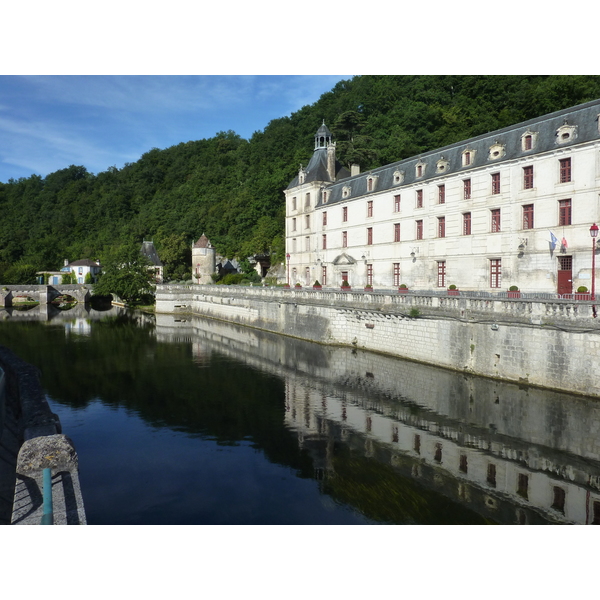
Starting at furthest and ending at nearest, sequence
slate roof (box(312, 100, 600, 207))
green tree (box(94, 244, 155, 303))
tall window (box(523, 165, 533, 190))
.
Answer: green tree (box(94, 244, 155, 303)) → tall window (box(523, 165, 533, 190)) → slate roof (box(312, 100, 600, 207))

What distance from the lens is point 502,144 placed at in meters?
26.0

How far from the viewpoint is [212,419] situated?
16.7 meters

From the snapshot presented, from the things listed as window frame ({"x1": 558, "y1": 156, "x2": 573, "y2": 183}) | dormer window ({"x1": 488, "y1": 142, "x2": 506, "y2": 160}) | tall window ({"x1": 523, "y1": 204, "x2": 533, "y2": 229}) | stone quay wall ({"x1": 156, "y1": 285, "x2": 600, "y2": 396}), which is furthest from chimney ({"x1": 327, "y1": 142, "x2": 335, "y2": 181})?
window frame ({"x1": 558, "y1": 156, "x2": 573, "y2": 183})

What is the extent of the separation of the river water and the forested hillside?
31.8 metres

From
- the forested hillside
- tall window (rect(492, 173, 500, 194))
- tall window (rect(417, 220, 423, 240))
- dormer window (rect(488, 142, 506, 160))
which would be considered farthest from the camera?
the forested hillside

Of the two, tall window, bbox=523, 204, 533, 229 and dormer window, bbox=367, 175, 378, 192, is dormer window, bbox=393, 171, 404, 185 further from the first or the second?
tall window, bbox=523, 204, 533, 229

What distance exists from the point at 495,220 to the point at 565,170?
4463mm

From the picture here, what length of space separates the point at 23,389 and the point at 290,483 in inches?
304

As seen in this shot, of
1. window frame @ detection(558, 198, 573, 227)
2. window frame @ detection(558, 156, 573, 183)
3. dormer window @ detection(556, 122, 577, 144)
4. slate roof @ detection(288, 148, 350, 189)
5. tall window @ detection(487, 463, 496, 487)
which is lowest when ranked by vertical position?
tall window @ detection(487, 463, 496, 487)

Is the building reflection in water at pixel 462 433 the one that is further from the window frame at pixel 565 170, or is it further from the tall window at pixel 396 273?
the window frame at pixel 565 170

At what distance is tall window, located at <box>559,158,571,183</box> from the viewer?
22.8 meters

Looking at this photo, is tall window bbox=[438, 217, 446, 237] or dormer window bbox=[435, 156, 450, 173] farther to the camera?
tall window bbox=[438, 217, 446, 237]

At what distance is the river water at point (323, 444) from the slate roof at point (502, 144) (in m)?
12.8

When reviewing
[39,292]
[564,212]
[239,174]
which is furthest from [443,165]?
[39,292]
